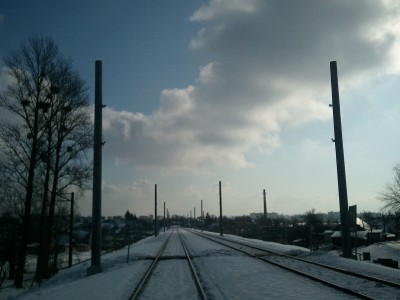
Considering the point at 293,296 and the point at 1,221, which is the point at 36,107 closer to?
the point at 1,221

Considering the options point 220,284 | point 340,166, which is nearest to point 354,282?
point 220,284

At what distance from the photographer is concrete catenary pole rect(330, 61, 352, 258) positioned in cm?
2028

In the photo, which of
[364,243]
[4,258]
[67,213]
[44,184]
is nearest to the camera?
[44,184]

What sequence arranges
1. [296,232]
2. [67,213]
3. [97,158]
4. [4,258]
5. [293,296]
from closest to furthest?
[293,296] < [97,158] < [4,258] < [67,213] < [296,232]

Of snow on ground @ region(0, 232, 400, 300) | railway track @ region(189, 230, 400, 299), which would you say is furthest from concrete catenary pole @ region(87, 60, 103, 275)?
railway track @ region(189, 230, 400, 299)

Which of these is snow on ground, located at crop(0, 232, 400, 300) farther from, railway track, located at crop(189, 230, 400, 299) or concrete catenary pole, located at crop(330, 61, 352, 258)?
concrete catenary pole, located at crop(330, 61, 352, 258)

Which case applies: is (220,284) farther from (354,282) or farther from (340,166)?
(340,166)

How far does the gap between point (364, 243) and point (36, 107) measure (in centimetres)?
4438

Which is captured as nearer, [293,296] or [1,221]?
[293,296]

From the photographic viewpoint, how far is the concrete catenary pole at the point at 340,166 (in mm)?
20281

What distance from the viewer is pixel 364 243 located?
5172 cm

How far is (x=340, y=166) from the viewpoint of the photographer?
68.9ft

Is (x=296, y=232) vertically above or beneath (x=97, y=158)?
beneath

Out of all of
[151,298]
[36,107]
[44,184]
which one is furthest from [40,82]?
[151,298]
